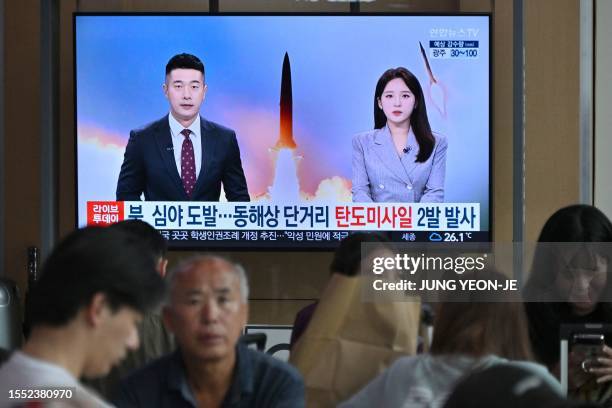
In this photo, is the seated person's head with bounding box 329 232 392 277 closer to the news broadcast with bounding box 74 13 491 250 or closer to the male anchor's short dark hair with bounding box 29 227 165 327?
the male anchor's short dark hair with bounding box 29 227 165 327

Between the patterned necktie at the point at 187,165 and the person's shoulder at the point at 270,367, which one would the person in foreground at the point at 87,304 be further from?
the patterned necktie at the point at 187,165

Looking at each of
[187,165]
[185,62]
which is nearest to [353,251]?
[187,165]

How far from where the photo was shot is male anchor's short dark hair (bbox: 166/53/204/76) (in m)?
5.18

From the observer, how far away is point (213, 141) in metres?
5.21

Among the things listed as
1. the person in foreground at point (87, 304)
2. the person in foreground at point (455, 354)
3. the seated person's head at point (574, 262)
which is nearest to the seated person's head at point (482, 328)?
the person in foreground at point (455, 354)

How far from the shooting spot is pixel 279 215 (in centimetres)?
518

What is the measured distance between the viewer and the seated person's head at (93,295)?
1566 mm

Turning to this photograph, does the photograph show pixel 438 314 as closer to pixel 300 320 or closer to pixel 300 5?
pixel 300 320

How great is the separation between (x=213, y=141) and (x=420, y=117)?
1.08 metres

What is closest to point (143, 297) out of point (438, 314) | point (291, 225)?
point (438, 314)

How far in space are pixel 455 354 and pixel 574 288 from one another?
777 mm

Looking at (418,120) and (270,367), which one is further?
(418,120)

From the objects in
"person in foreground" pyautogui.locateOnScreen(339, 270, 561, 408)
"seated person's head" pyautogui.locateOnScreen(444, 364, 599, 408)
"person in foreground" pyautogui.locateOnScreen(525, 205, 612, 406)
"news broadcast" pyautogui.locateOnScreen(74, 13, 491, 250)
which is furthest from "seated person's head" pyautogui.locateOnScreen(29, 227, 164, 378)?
"news broadcast" pyautogui.locateOnScreen(74, 13, 491, 250)

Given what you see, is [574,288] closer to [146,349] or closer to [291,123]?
[146,349]
